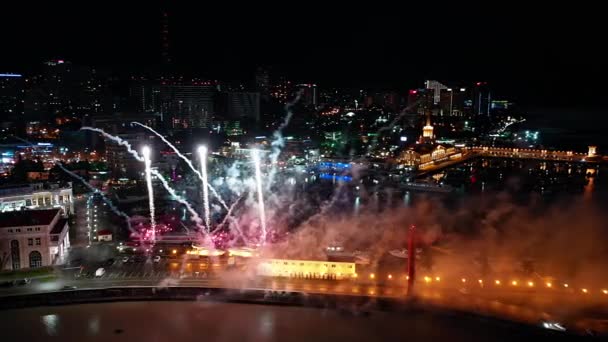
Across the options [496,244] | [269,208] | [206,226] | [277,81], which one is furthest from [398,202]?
[277,81]

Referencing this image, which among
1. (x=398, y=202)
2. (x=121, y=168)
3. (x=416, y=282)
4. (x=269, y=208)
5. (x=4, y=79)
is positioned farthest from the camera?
(x=4, y=79)

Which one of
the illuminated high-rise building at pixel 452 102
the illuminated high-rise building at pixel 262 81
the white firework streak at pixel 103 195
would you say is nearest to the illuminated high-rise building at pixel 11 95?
the white firework streak at pixel 103 195

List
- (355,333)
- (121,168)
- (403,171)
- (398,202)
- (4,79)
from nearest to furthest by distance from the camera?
1. (355,333)
2. (398,202)
3. (121,168)
4. (403,171)
5. (4,79)

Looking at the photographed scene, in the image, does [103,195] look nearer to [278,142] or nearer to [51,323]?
[51,323]

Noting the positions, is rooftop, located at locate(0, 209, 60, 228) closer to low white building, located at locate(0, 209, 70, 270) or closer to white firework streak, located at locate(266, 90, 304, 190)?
low white building, located at locate(0, 209, 70, 270)

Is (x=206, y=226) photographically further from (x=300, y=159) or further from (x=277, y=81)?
(x=277, y=81)

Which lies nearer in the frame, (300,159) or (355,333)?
(355,333)

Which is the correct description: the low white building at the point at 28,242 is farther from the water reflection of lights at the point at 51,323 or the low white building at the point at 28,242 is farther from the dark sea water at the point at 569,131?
the dark sea water at the point at 569,131
